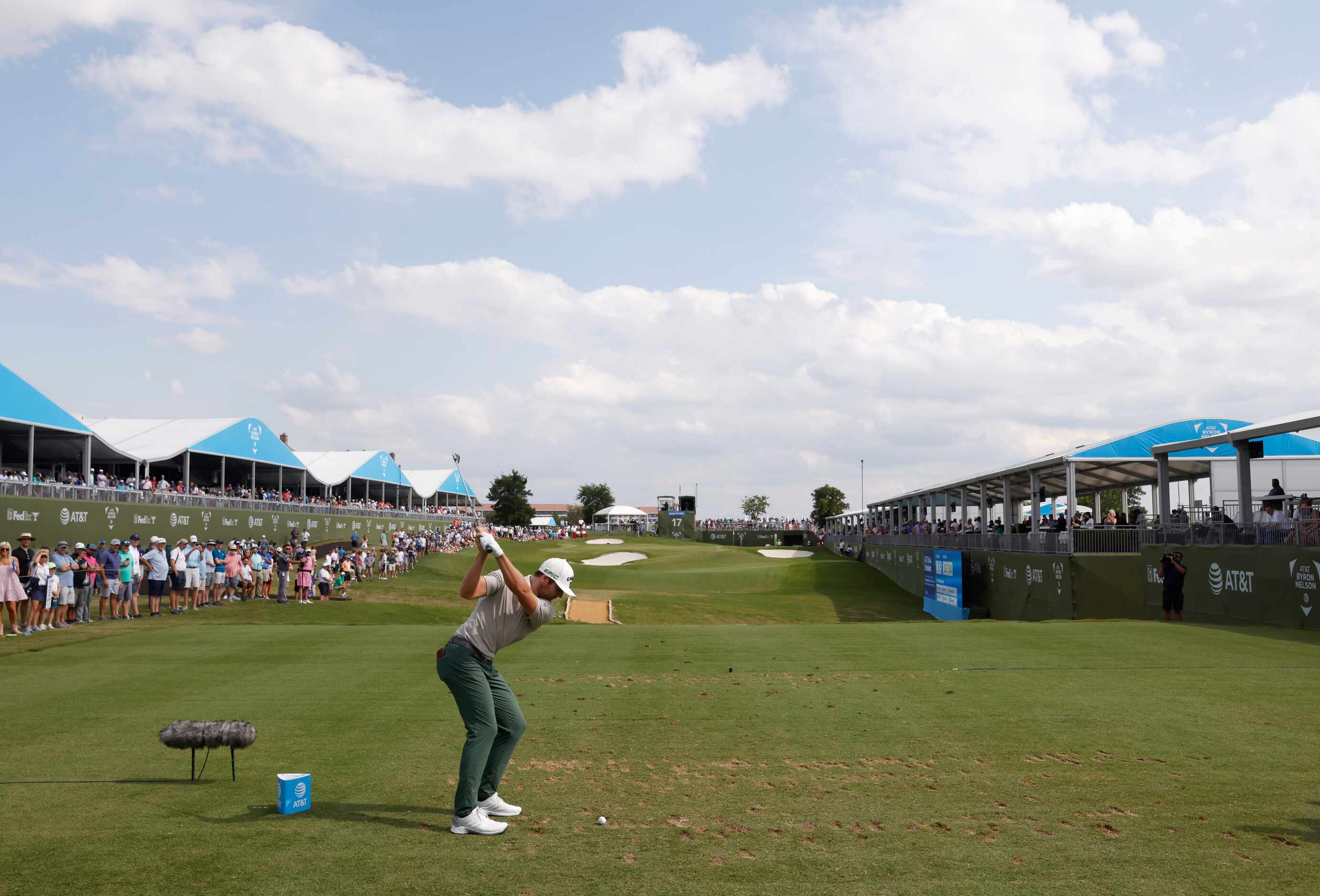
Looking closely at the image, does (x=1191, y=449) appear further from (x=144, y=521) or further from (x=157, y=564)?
(x=144, y=521)

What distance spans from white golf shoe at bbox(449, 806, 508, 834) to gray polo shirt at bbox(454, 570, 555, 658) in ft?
3.73

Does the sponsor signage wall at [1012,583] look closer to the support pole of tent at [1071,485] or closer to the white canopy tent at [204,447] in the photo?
the support pole of tent at [1071,485]

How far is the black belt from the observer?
6.62 m

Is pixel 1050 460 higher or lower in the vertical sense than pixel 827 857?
higher

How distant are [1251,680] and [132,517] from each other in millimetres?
41697

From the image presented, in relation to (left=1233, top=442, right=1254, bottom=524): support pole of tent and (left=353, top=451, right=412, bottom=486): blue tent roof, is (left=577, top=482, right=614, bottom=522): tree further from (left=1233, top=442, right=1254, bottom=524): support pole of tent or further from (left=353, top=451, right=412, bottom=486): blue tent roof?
(left=1233, top=442, right=1254, bottom=524): support pole of tent

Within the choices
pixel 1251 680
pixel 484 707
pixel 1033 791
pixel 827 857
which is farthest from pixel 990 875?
pixel 1251 680

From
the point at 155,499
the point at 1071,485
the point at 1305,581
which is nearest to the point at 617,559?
the point at 155,499

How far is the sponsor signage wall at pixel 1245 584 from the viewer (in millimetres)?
19078

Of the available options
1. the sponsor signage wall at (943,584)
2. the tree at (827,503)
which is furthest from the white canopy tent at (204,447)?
the tree at (827,503)

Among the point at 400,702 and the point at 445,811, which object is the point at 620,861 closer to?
the point at 445,811

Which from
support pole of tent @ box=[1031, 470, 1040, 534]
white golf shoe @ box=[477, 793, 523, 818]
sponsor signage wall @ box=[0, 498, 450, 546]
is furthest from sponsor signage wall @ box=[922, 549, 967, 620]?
sponsor signage wall @ box=[0, 498, 450, 546]

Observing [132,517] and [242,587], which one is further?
[132,517]

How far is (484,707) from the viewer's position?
6605 millimetres
